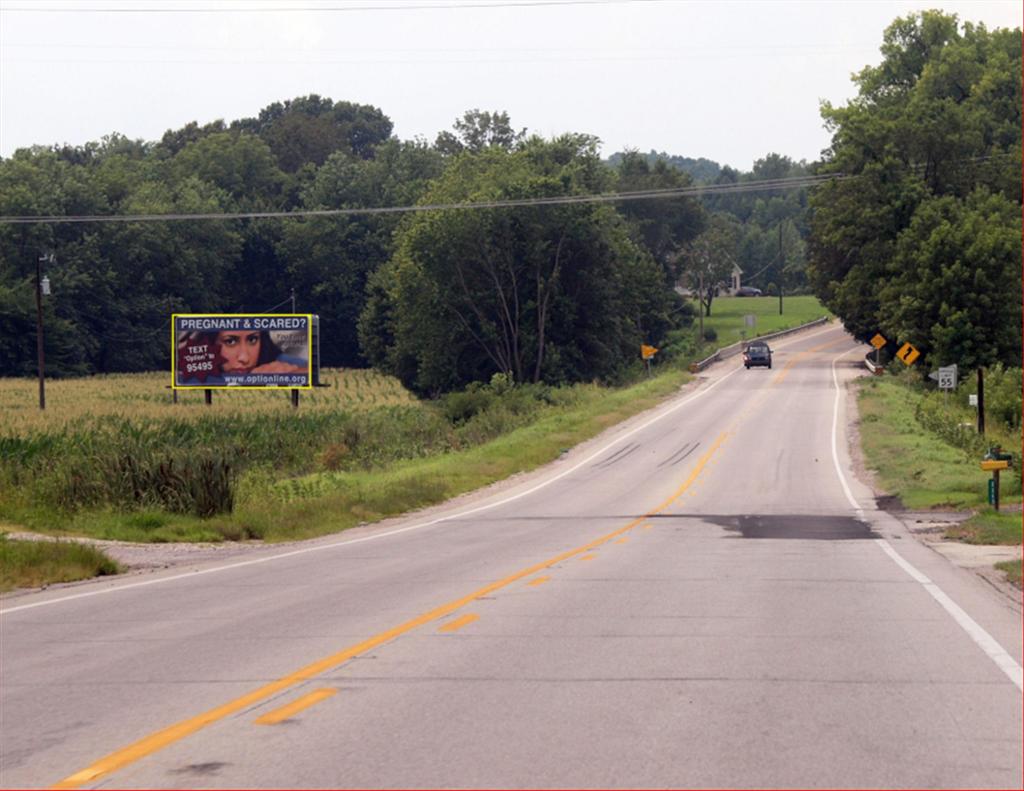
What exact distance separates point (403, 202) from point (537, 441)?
79.9 metres

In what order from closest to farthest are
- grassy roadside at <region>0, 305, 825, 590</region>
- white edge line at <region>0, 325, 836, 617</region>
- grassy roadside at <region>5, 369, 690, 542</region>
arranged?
white edge line at <region>0, 325, 836, 617</region> < grassy roadside at <region>5, 369, 690, 542</region> < grassy roadside at <region>0, 305, 825, 590</region>

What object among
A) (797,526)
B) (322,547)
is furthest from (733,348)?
(322,547)

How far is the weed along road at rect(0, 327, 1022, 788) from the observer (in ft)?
24.5

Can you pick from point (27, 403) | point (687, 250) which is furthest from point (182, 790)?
point (687, 250)

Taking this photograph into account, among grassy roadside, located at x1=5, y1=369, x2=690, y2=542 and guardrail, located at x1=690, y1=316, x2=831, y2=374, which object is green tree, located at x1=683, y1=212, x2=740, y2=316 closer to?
guardrail, located at x1=690, y1=316, x2=831, y2=374

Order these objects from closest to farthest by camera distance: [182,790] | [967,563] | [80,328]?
[182,790]
[967,563]
[80,328]

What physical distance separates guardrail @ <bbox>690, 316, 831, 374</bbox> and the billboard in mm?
34286

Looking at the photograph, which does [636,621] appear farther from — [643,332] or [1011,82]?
[643,332]

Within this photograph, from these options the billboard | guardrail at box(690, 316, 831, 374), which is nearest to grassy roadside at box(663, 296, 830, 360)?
guardrail at box(690, 316, 831, 374)

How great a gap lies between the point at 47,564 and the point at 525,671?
32.0 feet

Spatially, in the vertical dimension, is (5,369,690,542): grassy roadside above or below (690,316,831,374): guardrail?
below

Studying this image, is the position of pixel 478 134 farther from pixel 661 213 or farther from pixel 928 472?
pixel 928 472

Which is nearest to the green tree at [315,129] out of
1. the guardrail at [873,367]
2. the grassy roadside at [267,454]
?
the grassy roadside at [267,454]

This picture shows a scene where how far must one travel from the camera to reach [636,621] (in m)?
12.9
